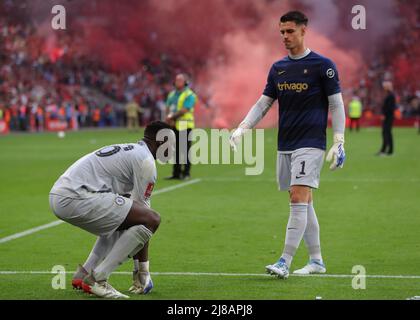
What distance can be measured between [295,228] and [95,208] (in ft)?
6.71

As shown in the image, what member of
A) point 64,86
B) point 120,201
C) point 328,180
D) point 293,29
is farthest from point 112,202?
point 64,86

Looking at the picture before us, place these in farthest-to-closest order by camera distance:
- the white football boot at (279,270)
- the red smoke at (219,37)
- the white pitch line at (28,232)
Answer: the red smoke at (219,37) < the white pitch line at (28,232) < the white football boot at (279,270)

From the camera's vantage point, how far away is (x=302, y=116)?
891 cm

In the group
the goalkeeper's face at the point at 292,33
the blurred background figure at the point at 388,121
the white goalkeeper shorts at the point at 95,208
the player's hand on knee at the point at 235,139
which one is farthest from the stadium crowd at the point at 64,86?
the white goalkeeper shorts at the point at 95,208

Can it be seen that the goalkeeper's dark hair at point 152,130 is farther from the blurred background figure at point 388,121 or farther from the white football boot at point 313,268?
the blurred background figure at point 388,121

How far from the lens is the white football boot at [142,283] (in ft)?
26.4

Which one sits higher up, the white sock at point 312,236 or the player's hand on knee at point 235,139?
the player's hand on knee at point 235,139

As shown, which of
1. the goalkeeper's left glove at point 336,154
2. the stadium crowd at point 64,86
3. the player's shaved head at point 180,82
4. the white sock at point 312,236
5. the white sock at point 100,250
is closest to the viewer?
the white sock at point 100,250

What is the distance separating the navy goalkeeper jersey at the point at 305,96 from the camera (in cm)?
882

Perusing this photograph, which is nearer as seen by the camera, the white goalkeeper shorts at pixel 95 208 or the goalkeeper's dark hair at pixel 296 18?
the white goalkeeper shorts at pixel 95 208

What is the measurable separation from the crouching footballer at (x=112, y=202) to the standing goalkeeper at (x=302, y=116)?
1280 millimetres

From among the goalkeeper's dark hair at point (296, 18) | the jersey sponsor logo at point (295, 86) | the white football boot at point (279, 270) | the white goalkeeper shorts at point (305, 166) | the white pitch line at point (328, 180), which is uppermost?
the goalkeeper's dark hair at point (296, 18)
